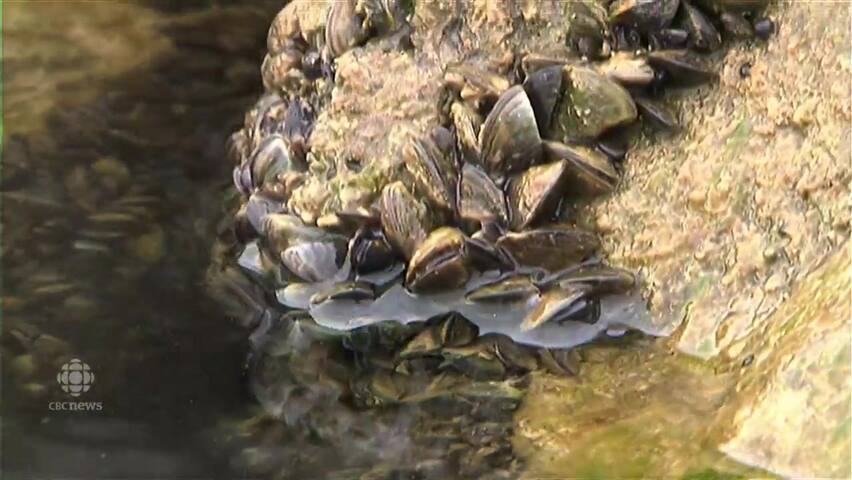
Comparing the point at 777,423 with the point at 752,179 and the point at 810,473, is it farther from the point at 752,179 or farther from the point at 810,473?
the point at 752,179

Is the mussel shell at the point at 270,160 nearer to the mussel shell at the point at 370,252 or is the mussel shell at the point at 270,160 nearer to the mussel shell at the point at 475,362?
the mussel shell at the point at 370,252

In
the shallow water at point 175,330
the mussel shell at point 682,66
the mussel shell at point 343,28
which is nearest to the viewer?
the shallow water at point 175,330

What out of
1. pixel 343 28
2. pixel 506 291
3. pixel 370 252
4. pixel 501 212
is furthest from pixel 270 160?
pixel 506 291

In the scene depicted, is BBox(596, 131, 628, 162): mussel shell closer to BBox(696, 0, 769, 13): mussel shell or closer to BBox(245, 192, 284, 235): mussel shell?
BBox(696, 0, 769, 13): mussel shell

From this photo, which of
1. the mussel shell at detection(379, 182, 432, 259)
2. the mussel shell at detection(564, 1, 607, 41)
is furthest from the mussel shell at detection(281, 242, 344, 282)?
the mussel shell at detection(564, 1, 607, 41)

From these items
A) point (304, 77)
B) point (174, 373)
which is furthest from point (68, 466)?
point (304, 77)

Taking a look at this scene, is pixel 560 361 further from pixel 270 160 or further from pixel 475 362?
pixel 270 160

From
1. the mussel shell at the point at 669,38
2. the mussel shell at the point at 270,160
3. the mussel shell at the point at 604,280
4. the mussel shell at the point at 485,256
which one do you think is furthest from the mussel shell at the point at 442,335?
the mussel shell at the point at 669,38
